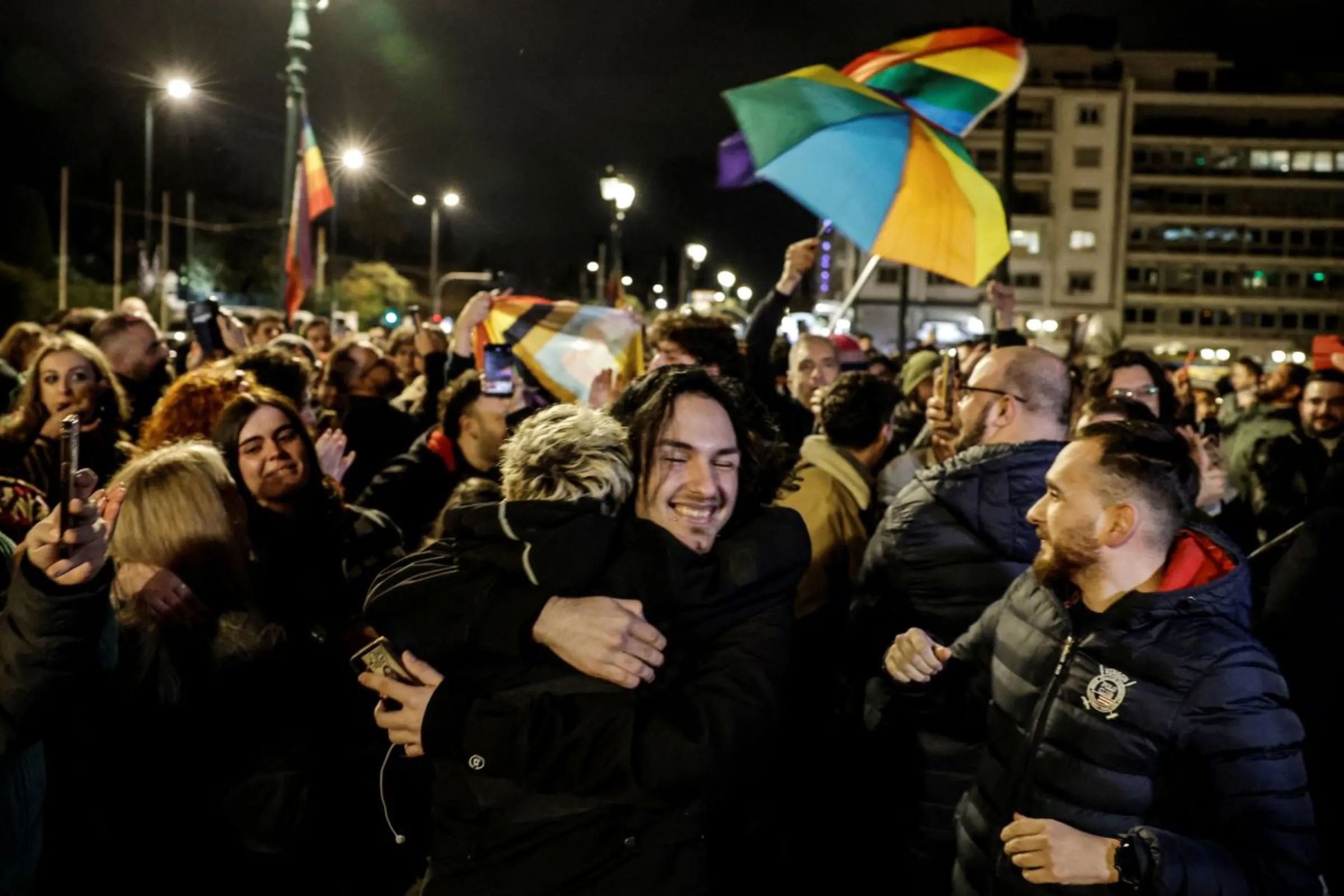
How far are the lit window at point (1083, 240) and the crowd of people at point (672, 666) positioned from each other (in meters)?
79.9

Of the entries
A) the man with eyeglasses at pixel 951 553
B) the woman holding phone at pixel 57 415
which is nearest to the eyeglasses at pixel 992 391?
the man with eyeglasses at pixel 951 553

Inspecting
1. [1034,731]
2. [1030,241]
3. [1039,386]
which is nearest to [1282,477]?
[1039,386]

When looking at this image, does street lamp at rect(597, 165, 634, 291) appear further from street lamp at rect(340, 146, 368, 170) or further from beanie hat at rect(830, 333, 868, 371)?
beanie hat at rect(830, 333, 868, 371)

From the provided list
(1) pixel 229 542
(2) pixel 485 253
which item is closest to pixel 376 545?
(1) pixel 229 542

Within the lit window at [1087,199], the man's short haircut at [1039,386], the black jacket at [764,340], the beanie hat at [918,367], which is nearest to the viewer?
the man's short haircut at [1039,386]

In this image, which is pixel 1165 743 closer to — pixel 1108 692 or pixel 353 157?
pixel 1108 692

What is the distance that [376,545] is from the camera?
16.3 ft

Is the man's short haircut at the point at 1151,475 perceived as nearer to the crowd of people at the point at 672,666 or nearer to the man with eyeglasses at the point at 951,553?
the crowd of people at the point at 672,666

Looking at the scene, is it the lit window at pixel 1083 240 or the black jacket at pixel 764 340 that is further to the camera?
the lit window at pixel 1083 240

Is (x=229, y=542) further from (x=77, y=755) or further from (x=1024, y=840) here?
(x=1024, y=840)

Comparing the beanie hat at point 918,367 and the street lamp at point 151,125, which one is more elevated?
the street lamp at point 151,125

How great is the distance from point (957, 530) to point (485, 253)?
103m

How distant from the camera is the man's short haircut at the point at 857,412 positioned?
547cm

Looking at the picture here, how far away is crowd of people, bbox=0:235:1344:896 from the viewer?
8.35 ft
